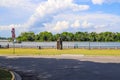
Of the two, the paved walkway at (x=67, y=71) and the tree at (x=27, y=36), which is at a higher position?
the tree at (x=27, y=36)

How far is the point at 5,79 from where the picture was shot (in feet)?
49.4

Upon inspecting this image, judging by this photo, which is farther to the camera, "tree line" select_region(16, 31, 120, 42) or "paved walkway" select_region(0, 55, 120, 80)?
"tree line" select_region(16, 31, 120, 42)

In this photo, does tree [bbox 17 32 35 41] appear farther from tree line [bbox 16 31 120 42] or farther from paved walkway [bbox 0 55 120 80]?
paved walkway [bbox 0 55 120 80]

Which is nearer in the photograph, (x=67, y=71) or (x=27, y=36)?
(x=67, y=71)

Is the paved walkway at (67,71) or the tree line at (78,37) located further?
the tree line at (78,37)

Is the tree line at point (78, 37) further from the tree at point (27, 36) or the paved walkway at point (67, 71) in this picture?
the paved walkway at point (67, 71)

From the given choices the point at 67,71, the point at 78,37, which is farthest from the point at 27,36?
the point at 67,71

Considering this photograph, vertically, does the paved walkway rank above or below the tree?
below

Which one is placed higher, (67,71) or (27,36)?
(27,36)

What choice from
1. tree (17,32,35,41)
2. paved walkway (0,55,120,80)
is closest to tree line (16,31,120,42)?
tree (17,32,35,41)

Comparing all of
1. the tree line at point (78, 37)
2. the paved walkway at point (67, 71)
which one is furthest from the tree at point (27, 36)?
the paved walkway at point (67, 71)

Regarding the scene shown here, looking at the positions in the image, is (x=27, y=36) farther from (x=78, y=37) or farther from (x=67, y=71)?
(x=67, y=71)

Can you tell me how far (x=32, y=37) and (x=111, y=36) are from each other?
3757cm

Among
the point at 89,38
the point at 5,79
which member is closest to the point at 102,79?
the point at 5,79
